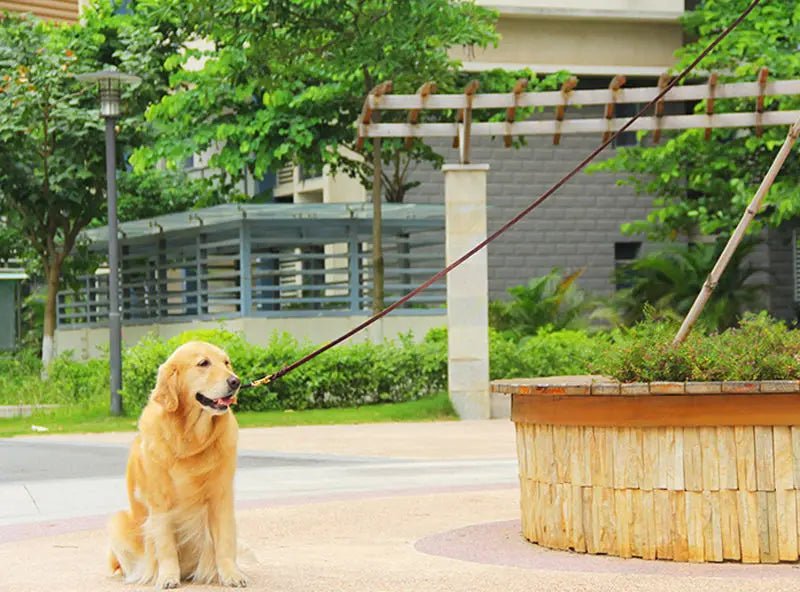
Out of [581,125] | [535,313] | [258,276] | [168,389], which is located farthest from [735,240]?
[258,276]

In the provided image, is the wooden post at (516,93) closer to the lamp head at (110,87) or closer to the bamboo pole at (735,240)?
the lamp head at (110,87)

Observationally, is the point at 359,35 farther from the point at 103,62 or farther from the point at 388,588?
the point at 388,588

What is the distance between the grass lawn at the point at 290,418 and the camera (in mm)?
22000

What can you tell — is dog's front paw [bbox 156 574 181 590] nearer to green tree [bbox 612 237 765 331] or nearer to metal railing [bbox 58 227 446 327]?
metal railing [bbox 58 227 446 327]

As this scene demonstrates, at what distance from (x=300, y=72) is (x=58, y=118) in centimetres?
631

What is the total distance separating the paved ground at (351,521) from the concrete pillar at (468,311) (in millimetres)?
2505

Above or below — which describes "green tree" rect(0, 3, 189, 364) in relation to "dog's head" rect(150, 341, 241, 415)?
above

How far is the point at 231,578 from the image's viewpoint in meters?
7.78

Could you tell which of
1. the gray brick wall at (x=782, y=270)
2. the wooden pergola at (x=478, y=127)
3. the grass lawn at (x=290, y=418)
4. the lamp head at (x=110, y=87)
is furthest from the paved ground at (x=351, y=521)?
the gray brick wall at (x=782, y=270)

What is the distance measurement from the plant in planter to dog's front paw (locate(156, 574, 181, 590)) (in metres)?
2.60

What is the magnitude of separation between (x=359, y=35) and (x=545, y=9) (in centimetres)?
1207

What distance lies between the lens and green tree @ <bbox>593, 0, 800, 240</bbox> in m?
29.5

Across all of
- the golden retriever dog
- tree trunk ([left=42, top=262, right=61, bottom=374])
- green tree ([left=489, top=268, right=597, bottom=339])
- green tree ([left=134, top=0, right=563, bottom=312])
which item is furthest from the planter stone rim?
tree trunk ([left=42, top=262, right=61, bottom=374])

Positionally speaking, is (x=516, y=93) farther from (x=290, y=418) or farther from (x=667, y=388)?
(x=667, y=388)
